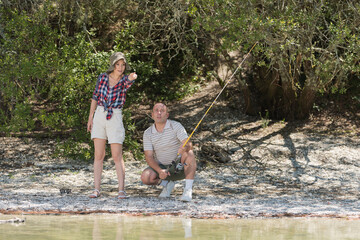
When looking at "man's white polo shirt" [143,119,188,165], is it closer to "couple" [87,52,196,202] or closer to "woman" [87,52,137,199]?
"couple" [87,52,196,202]

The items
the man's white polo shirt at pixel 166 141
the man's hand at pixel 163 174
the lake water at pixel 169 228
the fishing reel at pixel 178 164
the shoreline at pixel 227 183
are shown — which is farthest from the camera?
the man's white polo shirt at pixel 166 141

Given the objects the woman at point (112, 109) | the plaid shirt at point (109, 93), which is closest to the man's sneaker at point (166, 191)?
the woman at point (112, 109)

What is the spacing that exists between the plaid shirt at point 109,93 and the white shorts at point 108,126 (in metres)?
0.05

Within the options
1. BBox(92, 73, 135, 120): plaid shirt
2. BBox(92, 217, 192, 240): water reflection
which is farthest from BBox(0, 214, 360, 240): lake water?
BBox(92, 73, 135, 120): plaid shirt

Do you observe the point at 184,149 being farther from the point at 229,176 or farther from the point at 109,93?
the point at 229,176

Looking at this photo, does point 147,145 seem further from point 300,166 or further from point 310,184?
point 300,166

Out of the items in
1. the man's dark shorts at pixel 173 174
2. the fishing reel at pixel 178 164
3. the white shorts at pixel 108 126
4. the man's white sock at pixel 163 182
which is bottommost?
the man's white sock at pixel 163 182

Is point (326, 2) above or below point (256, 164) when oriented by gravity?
above

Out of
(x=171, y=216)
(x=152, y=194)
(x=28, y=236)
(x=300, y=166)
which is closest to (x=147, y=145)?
(x=152, y=194)

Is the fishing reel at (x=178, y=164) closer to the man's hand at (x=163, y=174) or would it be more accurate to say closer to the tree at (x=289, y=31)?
the man's hand at (x=163, y=174)

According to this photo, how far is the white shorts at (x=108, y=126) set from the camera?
5.93 m

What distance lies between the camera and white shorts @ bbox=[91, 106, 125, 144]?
5.93 m

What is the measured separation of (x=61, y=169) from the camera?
836 centimetres

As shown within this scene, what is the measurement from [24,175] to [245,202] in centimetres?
352
